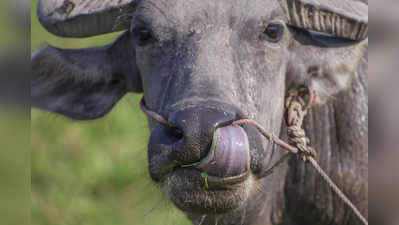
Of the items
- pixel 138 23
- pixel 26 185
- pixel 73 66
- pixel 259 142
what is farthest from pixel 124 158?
pixel 26 185

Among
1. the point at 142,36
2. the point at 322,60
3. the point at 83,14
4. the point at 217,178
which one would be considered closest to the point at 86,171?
the point at 83,14

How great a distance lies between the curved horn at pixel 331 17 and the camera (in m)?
3.05

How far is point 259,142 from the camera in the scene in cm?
253

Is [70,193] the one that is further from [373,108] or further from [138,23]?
[373,108]

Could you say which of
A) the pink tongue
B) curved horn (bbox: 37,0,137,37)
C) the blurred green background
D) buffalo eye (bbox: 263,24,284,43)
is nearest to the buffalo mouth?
the pink tongue

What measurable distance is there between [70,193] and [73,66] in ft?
7.94

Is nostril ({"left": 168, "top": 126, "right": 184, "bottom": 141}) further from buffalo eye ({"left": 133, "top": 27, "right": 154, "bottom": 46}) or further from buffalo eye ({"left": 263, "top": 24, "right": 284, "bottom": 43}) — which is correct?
buffalo eye ({"left": 263, "top": 24, "right": 284, "bottom": 43})

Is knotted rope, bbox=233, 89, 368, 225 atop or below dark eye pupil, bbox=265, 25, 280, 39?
below

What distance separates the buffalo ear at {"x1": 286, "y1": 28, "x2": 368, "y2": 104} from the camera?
10.6ft

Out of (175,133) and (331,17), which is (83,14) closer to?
(175,133)

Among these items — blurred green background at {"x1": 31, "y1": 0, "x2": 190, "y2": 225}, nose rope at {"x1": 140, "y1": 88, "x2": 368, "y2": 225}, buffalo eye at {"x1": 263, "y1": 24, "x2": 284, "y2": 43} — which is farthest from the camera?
blurred green background at {"x1": 31, "y1": 0, "x2": 190, "y2": 225}

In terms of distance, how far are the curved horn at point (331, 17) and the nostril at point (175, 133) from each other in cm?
120

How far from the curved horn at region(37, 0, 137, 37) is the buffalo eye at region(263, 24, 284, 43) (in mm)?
844

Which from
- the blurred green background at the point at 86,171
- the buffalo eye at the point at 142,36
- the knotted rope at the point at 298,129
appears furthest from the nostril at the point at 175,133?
the blurred green background at the point at 86,171
